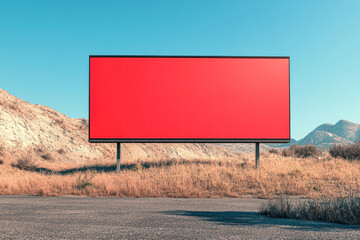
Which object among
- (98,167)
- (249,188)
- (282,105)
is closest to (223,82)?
(282,105)

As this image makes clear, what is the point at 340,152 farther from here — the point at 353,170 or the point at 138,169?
the point at 138,169

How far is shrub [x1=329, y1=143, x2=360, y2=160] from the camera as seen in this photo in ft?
74.7

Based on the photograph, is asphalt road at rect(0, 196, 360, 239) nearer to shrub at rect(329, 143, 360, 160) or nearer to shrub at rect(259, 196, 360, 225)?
shrub at rect(259, 196, 360, 225)

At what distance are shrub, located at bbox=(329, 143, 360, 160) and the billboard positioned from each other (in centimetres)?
942

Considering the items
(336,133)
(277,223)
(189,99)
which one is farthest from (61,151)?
(336,133)

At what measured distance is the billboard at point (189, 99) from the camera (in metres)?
17.4

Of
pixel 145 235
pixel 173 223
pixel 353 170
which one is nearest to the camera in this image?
pixel 145 235

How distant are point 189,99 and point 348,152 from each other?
623 inches

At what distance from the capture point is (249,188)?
13.1 m

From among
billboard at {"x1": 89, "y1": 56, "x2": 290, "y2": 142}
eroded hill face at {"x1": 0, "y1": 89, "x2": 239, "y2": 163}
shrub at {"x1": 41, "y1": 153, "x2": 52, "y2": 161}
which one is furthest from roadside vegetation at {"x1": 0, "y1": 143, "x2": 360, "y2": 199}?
shrub at {"x1": 41, "y1": 153, "x2": 52, "y2": 161}

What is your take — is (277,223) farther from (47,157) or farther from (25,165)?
(47,157)

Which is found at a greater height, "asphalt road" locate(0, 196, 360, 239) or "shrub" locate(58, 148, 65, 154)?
"asphalt road" locate(0, 196, 360, 239)

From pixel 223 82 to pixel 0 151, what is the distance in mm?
23210

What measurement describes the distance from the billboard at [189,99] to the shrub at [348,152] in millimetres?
9421
